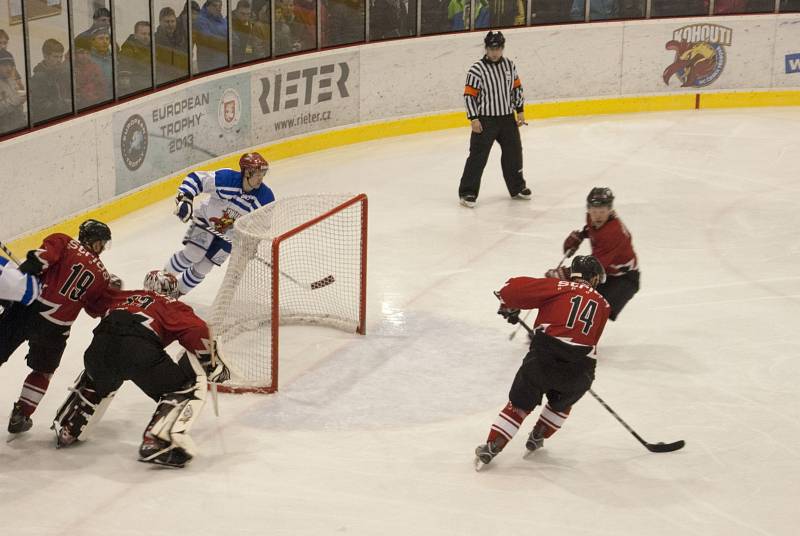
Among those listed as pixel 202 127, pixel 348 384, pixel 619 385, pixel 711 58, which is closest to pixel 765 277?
pixel 619 385

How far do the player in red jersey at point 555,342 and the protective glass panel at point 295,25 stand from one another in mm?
5523

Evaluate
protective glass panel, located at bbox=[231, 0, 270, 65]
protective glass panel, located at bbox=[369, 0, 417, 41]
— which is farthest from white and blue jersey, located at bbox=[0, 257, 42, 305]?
protective glass panel, located at bbox=[369, 0, 417, 41]

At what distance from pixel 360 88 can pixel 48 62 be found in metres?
3.31

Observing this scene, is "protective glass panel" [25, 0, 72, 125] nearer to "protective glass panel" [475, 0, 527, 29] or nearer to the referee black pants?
the referee black pants

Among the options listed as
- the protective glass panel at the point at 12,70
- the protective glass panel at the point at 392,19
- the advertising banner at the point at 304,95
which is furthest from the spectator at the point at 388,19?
the protective glass panel at the point at 12,70

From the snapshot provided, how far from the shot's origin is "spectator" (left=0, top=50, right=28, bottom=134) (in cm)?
729

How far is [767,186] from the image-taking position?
30.5 feet

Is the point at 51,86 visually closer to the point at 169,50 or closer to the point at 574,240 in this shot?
the point at 169,50

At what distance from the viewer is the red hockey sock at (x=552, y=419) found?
498 cm

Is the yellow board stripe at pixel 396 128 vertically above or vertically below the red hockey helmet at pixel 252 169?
below

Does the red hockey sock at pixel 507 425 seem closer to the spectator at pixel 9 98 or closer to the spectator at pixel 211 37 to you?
the spectator at pixel 9 98

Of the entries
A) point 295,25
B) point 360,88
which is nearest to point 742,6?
point 360,88

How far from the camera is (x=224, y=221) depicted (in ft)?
21.2

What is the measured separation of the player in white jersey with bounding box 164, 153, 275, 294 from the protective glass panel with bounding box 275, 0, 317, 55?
3.64 meters
